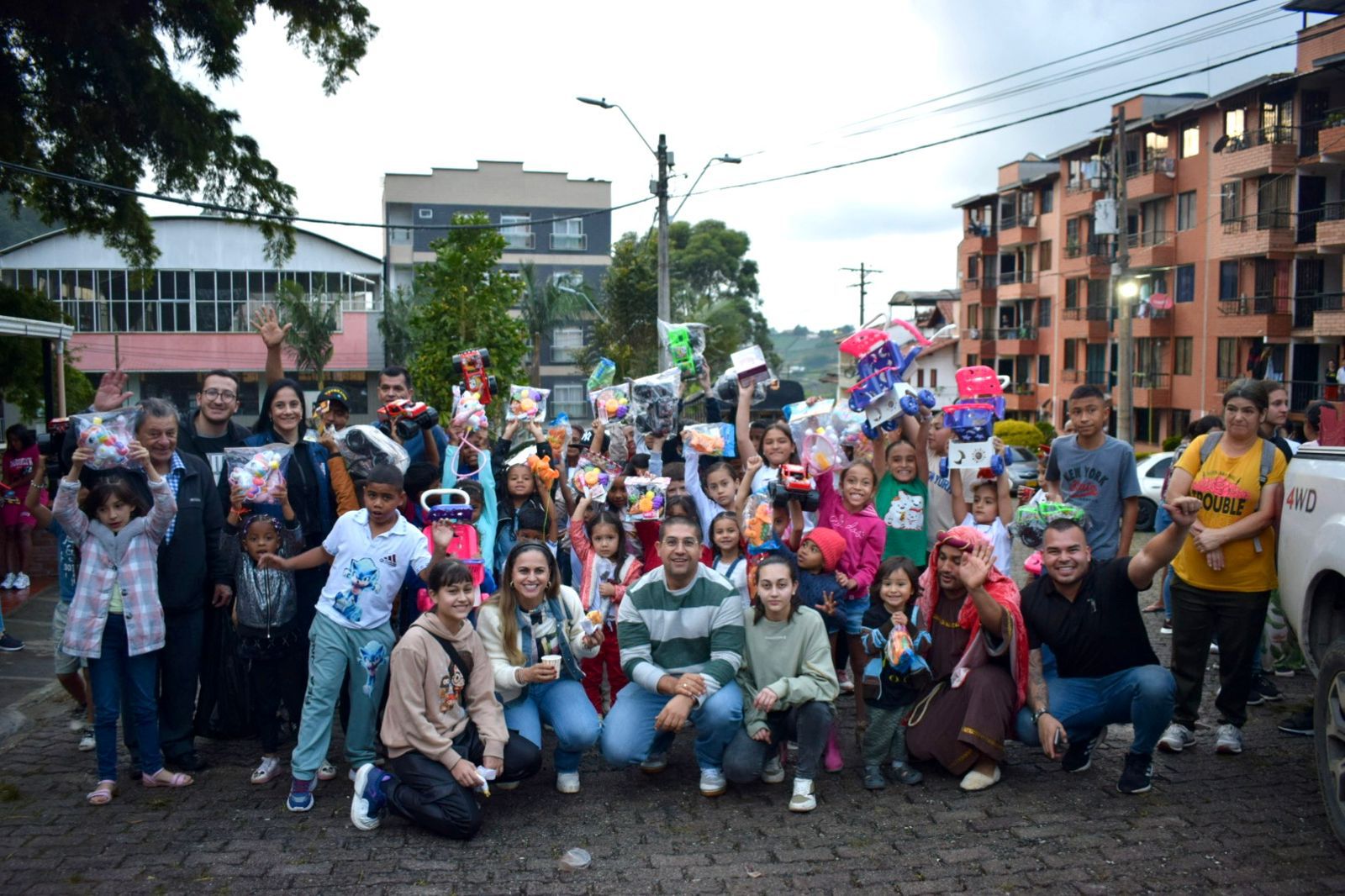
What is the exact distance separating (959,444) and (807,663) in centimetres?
193

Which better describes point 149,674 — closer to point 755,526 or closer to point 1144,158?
point 755,526

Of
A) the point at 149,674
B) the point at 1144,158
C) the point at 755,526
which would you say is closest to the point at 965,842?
the point at 755,526

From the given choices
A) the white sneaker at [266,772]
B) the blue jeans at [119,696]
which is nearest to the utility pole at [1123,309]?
the white sneaker at [266,772]

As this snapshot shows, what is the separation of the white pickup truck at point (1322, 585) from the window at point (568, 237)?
45.2 m

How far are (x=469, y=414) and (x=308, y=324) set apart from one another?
35854 mm

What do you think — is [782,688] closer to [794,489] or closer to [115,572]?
[794,489]

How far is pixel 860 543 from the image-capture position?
611cm

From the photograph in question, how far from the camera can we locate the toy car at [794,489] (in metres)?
5.90

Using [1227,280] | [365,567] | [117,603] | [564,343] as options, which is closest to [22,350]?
[117,603]

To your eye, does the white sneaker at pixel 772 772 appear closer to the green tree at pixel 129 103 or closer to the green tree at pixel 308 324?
the green tree at pixel 129 103

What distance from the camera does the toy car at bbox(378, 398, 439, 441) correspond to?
20.9ft

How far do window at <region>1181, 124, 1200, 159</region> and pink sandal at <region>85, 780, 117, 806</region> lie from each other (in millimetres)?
36816

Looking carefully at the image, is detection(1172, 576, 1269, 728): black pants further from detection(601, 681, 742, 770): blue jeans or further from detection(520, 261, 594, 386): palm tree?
detection(520, 261, 594, 386): palm tree

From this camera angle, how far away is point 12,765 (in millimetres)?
5625
